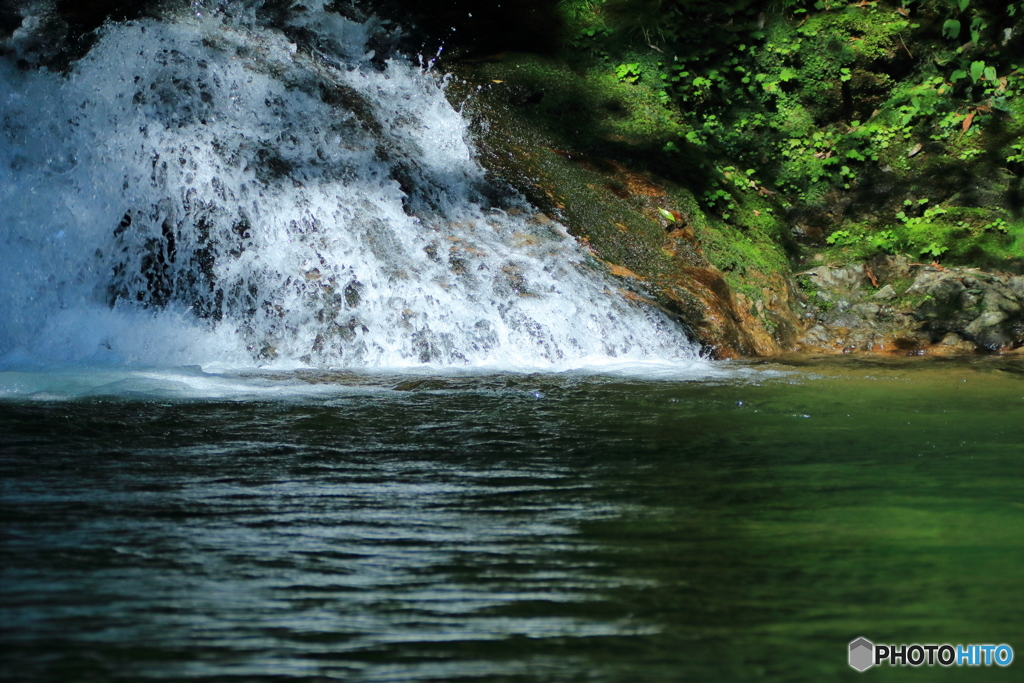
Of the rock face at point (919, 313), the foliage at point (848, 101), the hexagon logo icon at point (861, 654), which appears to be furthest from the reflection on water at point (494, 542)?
the foliage at point (848, 101)

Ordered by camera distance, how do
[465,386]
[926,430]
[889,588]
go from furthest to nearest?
[465,386] → [926,430] → [889,588]

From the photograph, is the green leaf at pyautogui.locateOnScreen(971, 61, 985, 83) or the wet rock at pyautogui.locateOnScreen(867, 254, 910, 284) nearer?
the wet rock at pyautogui.locateOnScreen(867, 254, 910, 284)

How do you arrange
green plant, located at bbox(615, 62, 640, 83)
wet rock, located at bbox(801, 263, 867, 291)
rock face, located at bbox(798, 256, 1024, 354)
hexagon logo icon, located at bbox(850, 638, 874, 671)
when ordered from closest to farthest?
hexagon logo icon, located at bbox(850, 638, 874, 671), rock face, located at bbox(798, 256, 1024, 354), wet rock, located at bbox(801, 263, 867, 291), green plant, located at bbox(615, 62, 640, 83)

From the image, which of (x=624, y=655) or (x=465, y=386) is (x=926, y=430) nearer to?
(x=465, y=386)

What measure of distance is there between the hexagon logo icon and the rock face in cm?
686

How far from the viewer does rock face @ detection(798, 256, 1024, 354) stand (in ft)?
27.7

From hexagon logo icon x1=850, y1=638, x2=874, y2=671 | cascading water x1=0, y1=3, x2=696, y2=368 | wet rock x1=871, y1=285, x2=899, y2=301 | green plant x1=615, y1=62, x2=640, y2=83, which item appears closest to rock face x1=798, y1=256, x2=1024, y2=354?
wet rock x1=871, y1=285, x2=899, y2=301

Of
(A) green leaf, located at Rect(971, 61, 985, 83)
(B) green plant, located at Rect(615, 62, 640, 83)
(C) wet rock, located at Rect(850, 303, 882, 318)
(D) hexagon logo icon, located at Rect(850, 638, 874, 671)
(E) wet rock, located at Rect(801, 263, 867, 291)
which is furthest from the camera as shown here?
(B) green plant, located at Rect(615, 62, 640, 83)

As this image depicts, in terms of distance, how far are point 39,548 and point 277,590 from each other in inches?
29.1

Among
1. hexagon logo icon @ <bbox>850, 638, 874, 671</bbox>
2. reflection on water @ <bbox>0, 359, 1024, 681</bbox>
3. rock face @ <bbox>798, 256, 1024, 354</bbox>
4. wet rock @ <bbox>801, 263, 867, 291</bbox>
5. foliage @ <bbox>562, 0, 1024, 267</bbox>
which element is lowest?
hexagon logo icon @ <bbox>850, 638, 874, 671</bbox>

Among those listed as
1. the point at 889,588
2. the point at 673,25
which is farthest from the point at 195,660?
the point at 673,25

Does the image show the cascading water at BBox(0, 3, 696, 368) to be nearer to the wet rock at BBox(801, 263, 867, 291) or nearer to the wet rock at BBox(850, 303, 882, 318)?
the wet rock at BBox(850, 303, 882, 318)

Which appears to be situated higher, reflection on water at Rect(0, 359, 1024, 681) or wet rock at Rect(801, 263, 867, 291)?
wet rock at Rect(801, 263, 867, 291)

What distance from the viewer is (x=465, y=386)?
224 inches
